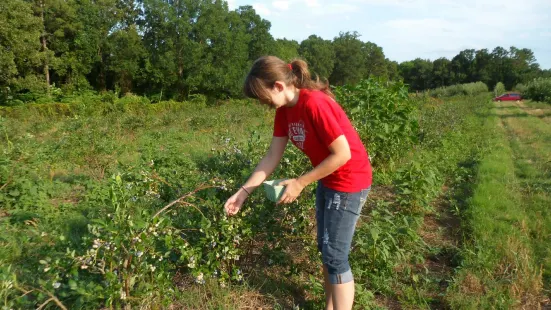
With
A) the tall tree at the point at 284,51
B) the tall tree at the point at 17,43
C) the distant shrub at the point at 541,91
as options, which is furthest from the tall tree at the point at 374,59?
the tall tree at the point at 17,43

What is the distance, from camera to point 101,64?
33281 millimetres

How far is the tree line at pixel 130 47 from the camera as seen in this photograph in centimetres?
2517

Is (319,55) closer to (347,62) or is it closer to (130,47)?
(347,62)

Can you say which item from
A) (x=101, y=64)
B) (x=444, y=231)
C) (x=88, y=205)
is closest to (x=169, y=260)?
(x=88, y=205)

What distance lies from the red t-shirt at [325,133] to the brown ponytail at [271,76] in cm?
8

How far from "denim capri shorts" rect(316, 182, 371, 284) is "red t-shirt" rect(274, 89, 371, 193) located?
0.17ft

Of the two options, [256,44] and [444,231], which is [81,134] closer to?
[444,231]

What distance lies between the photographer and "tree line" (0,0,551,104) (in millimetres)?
25172

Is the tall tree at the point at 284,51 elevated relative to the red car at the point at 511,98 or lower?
elevated

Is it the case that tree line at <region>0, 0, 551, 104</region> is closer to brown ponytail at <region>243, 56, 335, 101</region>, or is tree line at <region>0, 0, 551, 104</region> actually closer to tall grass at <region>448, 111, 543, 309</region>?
tall grass at <region>448, 111, 543, 309</region>

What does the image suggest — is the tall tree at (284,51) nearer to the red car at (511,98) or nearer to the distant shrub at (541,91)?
the distant shrub at (541,91)

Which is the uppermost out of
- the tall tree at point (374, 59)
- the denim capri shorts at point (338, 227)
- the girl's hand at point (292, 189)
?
the tall tree at point (374, 59)

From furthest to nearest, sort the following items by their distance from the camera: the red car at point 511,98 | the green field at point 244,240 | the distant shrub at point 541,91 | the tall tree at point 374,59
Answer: the tall tree at point 374,59
the red car at point 511,98
the distant shrub at point 541,91
the green field at point 244,240

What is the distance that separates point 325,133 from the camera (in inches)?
81.0
